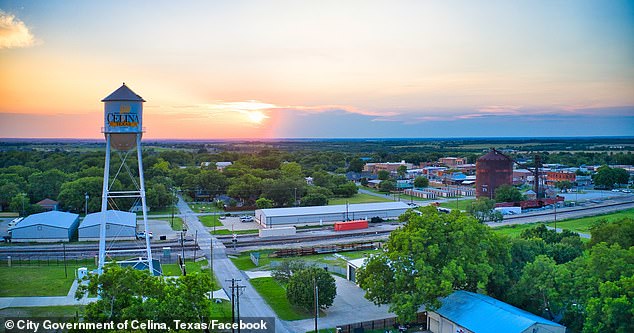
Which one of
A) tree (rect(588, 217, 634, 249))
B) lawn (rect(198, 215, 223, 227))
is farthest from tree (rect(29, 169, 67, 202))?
tree (rect(588, 217, 634, 249))

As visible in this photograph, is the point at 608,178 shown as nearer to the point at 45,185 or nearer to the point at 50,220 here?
the point at 50,220

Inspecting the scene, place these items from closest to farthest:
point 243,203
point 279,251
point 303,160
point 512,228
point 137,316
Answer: point 137,316
point 279,251
point 512,228
point 243,203
point 303,160

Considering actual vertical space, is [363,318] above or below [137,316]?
below

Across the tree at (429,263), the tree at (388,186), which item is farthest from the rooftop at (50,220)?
the tree at (388,186)

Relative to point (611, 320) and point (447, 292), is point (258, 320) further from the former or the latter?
point (611, 320)

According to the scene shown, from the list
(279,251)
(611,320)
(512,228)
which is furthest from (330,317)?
(512,228)

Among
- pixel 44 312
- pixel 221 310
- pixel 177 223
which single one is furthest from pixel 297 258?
pixel 177 223

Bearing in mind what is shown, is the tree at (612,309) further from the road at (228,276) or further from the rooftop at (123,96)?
the rooftop at (123,96)
